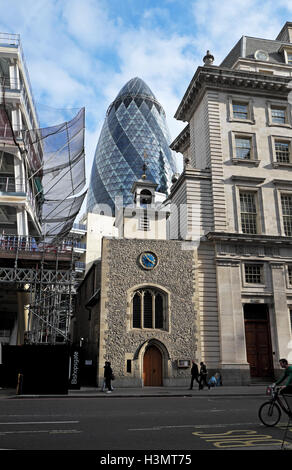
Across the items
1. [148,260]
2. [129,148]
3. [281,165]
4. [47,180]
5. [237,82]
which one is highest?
[129,148]

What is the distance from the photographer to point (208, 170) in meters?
30.2

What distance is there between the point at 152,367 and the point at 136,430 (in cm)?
1661

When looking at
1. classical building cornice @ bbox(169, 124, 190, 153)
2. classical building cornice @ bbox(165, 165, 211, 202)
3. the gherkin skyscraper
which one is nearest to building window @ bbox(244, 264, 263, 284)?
classical building cornice @ bbox(165, 165, 211, 202)

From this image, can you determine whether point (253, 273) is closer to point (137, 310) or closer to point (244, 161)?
point (244, 161)

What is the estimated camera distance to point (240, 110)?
32.2 m

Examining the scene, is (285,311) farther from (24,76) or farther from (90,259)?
(90,259)

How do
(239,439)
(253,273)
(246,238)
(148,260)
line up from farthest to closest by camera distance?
1. (253,273)
2. (246,238)
3. (148,260)
4. (239,439)

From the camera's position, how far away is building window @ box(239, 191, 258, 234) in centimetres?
2953

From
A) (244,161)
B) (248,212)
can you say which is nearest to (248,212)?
(248,212)

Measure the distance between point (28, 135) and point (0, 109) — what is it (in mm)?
3495

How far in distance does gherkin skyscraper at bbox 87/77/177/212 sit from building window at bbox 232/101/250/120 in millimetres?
83530

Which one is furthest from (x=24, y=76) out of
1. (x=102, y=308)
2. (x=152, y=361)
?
(x=152, y=361)

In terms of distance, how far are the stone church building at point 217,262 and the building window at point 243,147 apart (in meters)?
0.08

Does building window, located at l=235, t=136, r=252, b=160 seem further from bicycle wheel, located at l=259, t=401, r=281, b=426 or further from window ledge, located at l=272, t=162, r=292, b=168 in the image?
bicycle wheel, located at l=259, t=401, r=281, b=426
